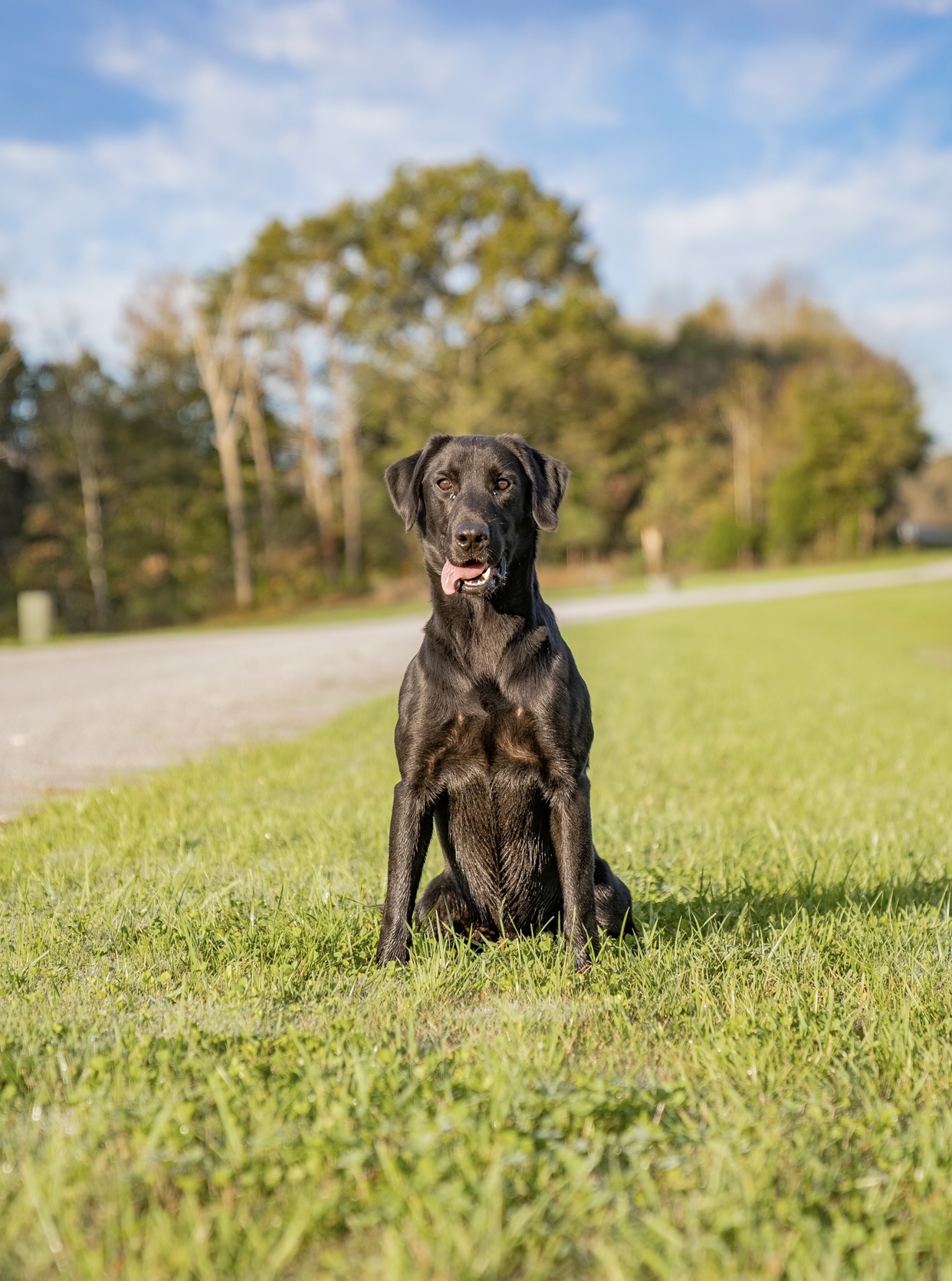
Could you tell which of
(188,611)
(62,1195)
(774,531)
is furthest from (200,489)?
(62,1195)

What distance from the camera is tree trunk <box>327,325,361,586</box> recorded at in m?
40.7

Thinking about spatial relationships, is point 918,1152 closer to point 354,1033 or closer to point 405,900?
point 354,1033

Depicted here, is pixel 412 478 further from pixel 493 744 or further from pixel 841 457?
pixel 841 457

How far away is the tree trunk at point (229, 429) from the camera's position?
34625 millimetres

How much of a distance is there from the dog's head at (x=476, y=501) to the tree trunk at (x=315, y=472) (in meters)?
37.3

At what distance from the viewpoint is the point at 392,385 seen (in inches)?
1636

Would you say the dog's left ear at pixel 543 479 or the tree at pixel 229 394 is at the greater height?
the tree at pixel 229 394

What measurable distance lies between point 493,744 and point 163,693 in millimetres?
8716

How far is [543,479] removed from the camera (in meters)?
3.63

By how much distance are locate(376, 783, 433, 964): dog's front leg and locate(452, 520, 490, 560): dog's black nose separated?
77 centimetres

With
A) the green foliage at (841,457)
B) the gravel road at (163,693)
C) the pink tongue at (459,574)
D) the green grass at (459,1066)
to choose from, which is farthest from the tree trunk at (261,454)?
the pink tongue at (459,574)

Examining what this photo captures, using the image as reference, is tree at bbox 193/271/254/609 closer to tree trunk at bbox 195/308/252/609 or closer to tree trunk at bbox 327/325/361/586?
tree trunk at bbox 195/308/252/609

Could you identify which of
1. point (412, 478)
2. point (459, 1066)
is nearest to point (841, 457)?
point (412, 478)

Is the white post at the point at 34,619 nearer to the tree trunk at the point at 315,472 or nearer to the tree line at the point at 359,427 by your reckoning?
the tree line at the point at 359,427
